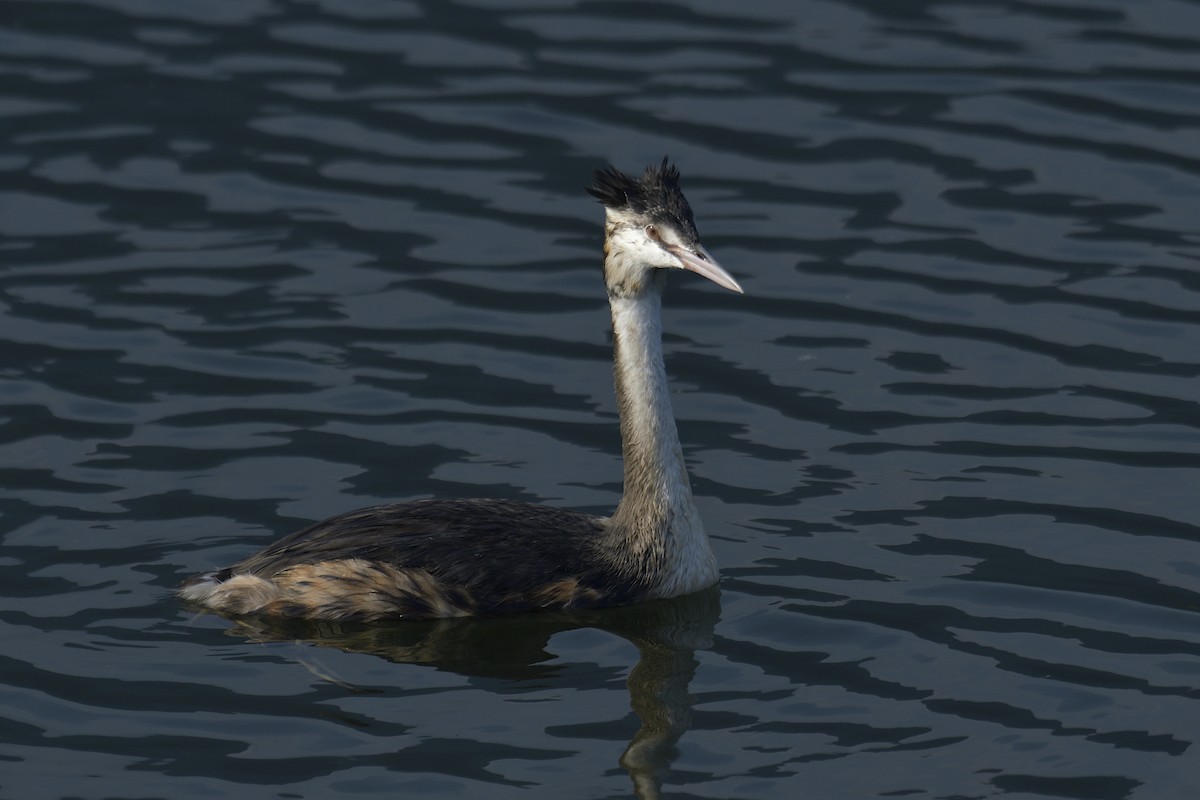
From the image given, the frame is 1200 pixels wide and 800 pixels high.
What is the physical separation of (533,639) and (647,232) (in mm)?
2055

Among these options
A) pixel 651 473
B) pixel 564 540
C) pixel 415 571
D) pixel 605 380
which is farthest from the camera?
pixel 605 380

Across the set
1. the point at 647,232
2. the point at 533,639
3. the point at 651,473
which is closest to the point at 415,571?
the point at 533,639

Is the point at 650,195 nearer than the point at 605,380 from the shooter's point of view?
Yes

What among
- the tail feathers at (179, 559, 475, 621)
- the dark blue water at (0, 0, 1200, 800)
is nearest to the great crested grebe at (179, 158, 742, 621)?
the tail feathers at (179, 559, 475, 621)

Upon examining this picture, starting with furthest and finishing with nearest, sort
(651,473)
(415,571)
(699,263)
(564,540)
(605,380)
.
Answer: (605,380), (651,473), (564,540), (415,571), (699,263)

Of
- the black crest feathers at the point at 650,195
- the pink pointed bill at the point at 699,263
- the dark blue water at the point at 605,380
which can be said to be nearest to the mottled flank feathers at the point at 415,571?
the dark blue water at the point at 605,380

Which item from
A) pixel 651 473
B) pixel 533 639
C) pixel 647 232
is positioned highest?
pixel 647 232

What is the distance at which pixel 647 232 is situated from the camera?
11.8m

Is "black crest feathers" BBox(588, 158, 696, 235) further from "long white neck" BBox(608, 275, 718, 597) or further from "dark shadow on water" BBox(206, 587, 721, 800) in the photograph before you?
"dark shadow on water" BBox(206, 587, 721, 800)

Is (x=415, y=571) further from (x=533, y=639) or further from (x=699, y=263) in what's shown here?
(x=699, y=263)

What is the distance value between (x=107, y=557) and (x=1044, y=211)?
7.47 meters

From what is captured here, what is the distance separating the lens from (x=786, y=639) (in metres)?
11.5

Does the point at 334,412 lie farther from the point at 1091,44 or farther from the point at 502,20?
the point at 1091,44

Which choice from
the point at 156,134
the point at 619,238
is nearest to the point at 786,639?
the point at 619,238
